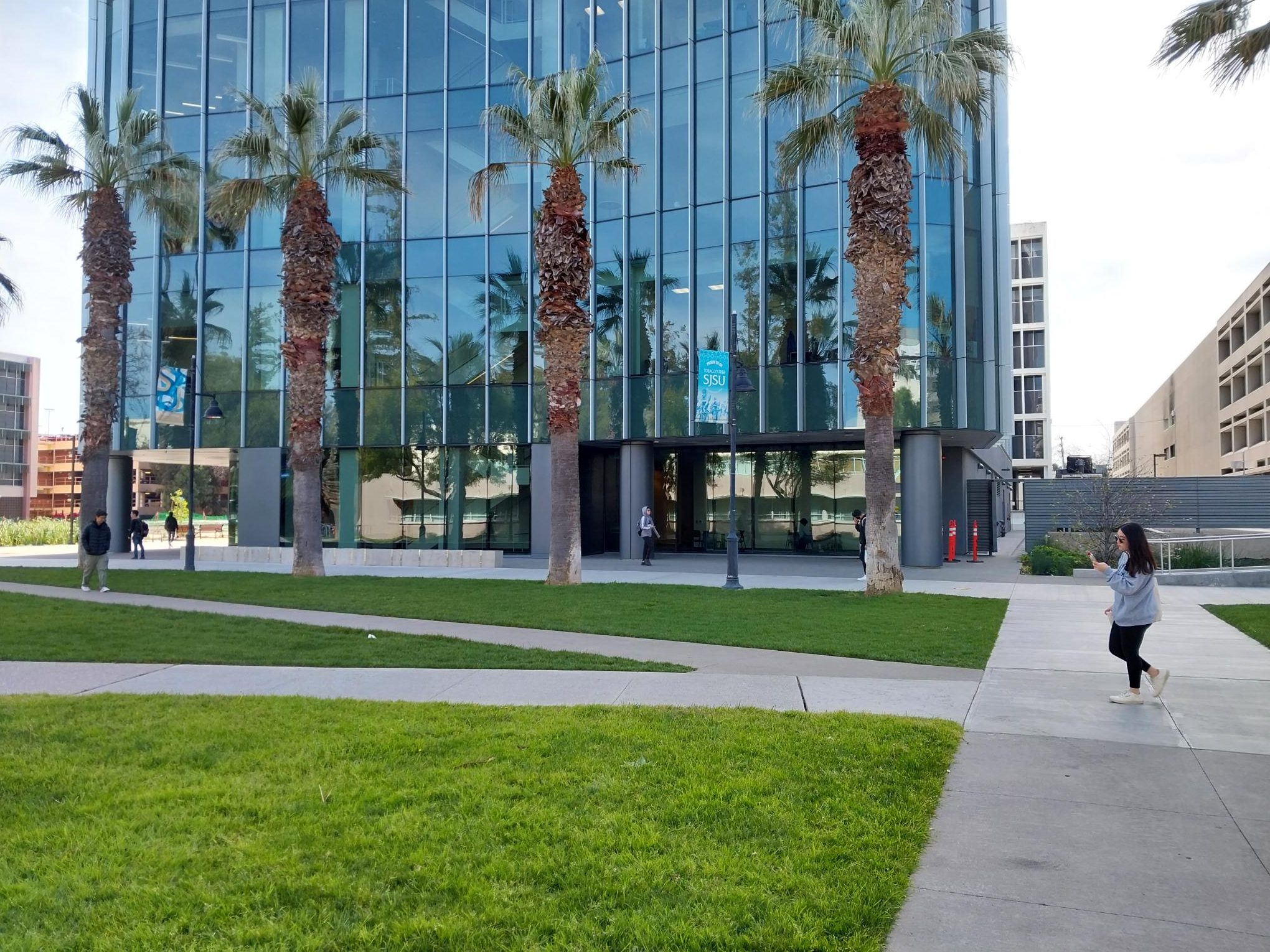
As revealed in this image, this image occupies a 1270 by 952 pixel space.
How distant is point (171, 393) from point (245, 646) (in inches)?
658

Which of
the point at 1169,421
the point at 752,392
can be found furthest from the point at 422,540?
the point at 1169,421

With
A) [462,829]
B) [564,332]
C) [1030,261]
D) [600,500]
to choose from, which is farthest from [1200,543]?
[1030,261]

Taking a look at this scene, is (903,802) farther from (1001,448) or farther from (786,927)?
(1001,448)

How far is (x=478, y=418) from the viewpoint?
3122 cm

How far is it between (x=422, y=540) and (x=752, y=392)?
1356 cm

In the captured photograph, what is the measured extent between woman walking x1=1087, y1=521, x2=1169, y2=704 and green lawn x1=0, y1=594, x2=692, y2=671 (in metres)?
4.28

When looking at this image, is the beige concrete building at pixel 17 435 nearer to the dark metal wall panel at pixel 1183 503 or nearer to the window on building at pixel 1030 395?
the window on building at pixel 1030 395

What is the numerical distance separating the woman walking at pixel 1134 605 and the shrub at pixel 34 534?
46.6 metres

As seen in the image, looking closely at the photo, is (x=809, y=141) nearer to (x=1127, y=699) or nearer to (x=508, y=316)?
(x=508, y=316)

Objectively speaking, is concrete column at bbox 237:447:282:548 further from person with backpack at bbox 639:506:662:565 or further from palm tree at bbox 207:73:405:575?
person with backpack at bbox 639:506:662:565

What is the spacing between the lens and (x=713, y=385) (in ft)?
66.9

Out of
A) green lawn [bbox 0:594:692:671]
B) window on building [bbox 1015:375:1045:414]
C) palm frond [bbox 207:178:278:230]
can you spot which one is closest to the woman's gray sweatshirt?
green lawn [bbox 0:594:692:671]

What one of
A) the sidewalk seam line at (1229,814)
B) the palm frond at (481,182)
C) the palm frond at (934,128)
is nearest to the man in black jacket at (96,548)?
the palm frond at (481,182)

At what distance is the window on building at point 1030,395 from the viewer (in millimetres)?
86812
